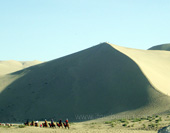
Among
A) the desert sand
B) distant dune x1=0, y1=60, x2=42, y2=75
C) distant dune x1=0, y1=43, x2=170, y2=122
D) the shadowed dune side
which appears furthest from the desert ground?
distant dune x1=0, y1=60, x2=42, y2=75

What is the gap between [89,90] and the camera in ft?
134

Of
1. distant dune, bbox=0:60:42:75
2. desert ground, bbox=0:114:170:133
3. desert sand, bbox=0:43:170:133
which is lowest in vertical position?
desert ground, bbox=0:114:170:133

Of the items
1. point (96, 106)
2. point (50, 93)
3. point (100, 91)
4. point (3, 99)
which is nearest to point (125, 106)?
point (96, 106)

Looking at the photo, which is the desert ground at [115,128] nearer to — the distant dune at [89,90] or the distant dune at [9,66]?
the distant dune at [89,90]

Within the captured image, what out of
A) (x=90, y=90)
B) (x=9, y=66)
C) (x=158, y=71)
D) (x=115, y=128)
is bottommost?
(x=115, y=128)

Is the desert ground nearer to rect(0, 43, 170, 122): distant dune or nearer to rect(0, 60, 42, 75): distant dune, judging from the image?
rect(0, 43, 170, 122): distant dune

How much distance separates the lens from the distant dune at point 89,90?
114 feet

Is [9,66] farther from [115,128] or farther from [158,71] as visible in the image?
[115,128]

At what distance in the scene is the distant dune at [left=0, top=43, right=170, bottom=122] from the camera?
34.8 metres

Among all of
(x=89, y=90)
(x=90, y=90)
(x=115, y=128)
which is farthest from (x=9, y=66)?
(x=115, y=128)

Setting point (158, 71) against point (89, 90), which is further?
point (158, 71)

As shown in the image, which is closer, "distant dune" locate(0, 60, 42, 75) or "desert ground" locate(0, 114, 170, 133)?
"desert ground" locate(0, 114, 170, 133)

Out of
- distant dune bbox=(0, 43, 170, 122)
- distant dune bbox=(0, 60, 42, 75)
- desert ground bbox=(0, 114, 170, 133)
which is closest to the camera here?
desert ground bbox=(0, 114, 170, 133)

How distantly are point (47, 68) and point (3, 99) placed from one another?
41.2ft
